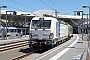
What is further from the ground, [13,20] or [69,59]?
[13,20]

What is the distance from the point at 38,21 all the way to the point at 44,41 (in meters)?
2.19

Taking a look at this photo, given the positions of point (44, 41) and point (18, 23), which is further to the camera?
point (18, 23)

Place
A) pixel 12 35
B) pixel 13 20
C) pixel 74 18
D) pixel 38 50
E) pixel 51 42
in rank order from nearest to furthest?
1. pixel 51 42
2. pixel 38 50
3. pixel 12 35
4. pixel 13 20
5. pixel 74 18

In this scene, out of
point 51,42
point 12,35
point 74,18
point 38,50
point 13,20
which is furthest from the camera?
point 74,18

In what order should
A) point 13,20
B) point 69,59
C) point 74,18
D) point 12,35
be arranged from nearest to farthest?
point 69,59 → point 12,35 → point 13,20 → point 74,18

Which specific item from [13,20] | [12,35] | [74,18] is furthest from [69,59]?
[74,18]

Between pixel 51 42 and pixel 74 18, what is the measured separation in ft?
342

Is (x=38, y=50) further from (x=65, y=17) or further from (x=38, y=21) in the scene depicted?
(x=65, y=17)

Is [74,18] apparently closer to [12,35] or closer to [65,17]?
[65,17]

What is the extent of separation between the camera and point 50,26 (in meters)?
21.8

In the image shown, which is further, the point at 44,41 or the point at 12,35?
the point at 12,35

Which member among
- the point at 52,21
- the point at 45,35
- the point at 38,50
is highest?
the point at 52,21

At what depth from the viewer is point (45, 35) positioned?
2152cm

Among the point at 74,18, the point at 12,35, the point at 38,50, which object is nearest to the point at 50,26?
the point at 38,50
